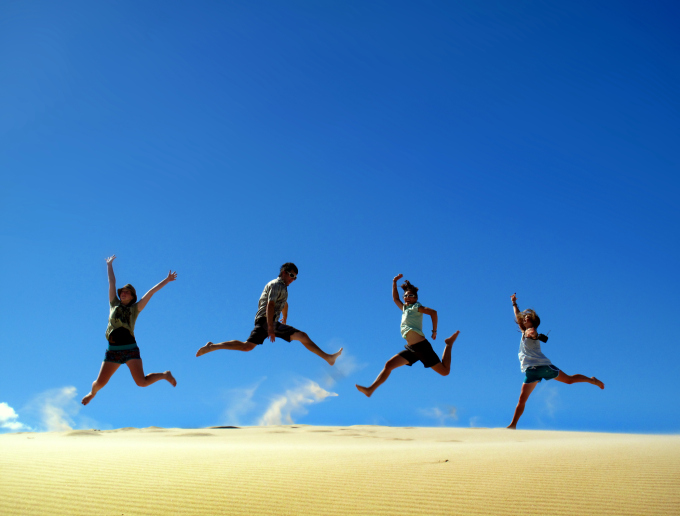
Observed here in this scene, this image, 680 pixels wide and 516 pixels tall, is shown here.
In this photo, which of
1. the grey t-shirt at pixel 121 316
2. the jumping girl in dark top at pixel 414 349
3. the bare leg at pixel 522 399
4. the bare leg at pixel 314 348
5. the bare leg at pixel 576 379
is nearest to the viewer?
the grey t-shirt at pixel 121 316

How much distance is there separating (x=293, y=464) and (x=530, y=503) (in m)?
2.10

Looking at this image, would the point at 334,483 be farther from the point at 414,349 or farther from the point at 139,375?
the point at 139,375

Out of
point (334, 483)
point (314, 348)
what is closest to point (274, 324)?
point (314, 348)

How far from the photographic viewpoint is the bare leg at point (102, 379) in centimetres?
986

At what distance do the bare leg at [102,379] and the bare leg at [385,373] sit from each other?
188 inches

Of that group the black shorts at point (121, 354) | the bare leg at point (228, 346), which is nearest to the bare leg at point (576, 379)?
the bare leg at point (228, 346)

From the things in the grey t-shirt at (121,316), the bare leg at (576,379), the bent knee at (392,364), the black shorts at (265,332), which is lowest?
the bare leg at (576,379)

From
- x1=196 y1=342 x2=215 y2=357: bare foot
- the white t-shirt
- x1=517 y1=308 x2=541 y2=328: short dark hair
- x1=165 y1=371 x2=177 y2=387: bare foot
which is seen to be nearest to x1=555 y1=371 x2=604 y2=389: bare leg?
the white t-shirt

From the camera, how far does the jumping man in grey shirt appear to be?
10031mm

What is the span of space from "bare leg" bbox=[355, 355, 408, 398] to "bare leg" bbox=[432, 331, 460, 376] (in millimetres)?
720

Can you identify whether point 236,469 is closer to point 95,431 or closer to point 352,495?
point 352,495

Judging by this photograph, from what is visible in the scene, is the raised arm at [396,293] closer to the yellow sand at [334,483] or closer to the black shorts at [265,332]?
the black shorts at [265,332]

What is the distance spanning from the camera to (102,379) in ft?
32.3

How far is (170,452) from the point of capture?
18.4 ft
